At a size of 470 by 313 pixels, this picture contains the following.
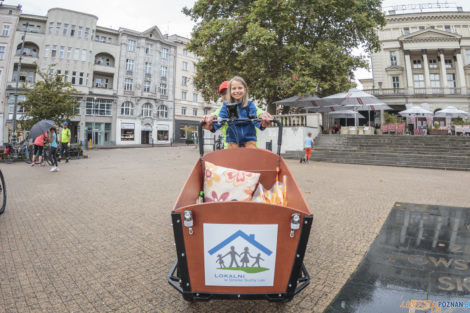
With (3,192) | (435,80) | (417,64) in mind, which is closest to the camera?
(3,192)

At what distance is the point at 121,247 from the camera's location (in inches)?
116

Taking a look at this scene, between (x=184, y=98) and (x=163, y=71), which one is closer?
(x=163, y=71)

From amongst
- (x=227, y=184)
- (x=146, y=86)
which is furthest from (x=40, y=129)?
(x=146, y=86)

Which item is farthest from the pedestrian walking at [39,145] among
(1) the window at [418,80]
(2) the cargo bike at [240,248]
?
(1) the window at [418,80]

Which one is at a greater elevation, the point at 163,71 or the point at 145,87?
the point at 163,71

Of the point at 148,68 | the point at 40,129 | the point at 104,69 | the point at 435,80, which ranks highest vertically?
the point at 148,68

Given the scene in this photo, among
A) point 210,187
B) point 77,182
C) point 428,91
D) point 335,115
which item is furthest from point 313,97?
point 428,91

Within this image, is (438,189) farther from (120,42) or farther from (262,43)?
(120,42)

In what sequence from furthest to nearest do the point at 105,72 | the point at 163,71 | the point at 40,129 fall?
the point at 163,71 → the point at 105,72 → the point at 40,129

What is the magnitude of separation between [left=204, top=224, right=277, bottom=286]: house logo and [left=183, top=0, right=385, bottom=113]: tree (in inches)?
516

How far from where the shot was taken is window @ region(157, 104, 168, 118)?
146ft

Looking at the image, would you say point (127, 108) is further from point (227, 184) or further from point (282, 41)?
point (227, 184)

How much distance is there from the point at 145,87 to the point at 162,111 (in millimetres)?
4843

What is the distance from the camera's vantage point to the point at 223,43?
1477 cm
